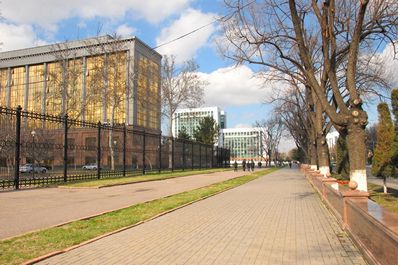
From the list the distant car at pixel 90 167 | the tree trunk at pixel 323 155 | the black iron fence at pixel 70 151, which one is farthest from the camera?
the distant car at pixel 90 167

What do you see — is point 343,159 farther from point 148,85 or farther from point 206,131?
point 206,131

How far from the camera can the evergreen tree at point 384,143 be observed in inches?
701

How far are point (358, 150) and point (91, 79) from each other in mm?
37022

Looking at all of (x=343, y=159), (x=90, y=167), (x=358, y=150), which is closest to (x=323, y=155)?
(x=343, y=159)

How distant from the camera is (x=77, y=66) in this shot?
162 ft

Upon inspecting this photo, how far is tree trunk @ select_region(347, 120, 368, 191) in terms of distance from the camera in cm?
1188

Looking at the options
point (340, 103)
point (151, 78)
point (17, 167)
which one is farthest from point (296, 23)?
point (151, 78)

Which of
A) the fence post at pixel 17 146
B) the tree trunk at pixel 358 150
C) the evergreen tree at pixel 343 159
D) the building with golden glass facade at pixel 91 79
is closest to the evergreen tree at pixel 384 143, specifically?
the tree trunk at pixel 358 150

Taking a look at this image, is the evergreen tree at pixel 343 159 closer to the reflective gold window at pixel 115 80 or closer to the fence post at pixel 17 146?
the fence post at pixel 17 146

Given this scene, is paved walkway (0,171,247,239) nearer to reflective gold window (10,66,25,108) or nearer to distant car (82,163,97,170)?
distant car (82,163,97,170)

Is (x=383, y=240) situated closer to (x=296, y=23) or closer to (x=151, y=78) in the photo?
(x=296, y=23)

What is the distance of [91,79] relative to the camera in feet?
147

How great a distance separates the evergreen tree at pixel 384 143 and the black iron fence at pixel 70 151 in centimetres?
1558

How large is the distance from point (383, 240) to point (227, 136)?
128130 mm
